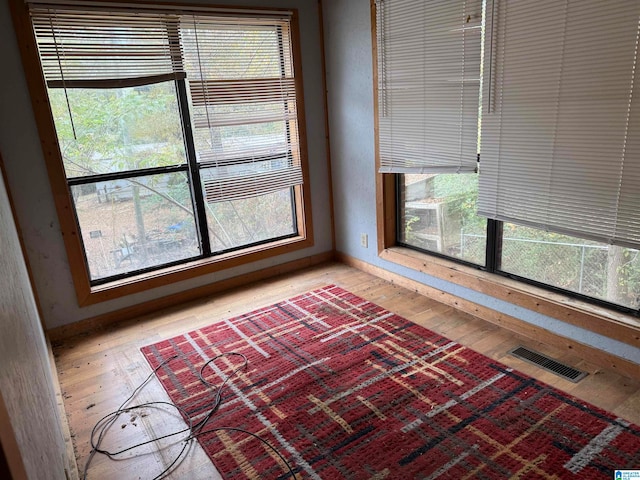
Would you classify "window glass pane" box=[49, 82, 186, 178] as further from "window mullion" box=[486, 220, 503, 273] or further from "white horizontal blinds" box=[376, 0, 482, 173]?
"window mullion" box=[486, 220, 503, 273]

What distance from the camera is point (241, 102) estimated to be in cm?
331

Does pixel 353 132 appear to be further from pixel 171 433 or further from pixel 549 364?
pixel 171 433

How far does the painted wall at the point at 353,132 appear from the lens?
3.21 metres

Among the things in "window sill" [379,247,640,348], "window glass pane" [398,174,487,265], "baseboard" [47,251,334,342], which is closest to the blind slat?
"baseboard" [47,251,334,342]

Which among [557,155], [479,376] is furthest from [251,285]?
[557,155]

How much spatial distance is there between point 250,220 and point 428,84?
5.60ft

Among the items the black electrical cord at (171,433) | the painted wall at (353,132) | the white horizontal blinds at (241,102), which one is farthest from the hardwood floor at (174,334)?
the white horizontal blinds at (241,102)

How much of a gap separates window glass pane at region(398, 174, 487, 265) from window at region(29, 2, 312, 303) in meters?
0.93

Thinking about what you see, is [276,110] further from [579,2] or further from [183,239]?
[579,2]

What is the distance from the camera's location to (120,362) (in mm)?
2652

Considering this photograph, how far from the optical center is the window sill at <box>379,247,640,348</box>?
2182 millimetres

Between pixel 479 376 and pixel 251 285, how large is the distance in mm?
1943

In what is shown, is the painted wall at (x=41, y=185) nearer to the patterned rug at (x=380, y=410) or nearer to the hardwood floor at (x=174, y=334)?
the hardwood floor at (x=174, y=334)

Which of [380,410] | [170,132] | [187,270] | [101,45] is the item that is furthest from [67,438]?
[101,45]
